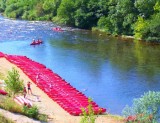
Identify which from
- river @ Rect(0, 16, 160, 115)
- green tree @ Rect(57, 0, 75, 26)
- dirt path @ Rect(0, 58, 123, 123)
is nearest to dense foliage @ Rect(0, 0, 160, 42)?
green tree @ Rect(57, 0, 75, 26)

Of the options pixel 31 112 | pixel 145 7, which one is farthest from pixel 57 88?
pixel 145 7

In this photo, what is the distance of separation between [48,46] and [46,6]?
4790cm

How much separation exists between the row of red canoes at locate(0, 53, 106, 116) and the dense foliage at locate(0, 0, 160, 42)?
1367 inches

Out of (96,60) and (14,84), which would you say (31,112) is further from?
(96,60)

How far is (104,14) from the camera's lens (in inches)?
4250

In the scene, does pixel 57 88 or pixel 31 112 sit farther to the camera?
pixel 57 88

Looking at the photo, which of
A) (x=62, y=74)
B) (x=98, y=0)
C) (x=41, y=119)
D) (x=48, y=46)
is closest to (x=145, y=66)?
(x=62, y=74)

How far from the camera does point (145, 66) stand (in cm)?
6238

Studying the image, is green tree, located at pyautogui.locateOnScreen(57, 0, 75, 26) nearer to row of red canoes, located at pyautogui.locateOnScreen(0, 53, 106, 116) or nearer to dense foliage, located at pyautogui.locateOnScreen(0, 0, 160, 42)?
dense foliage, located at pyautogui.locateOnScreen(0, 0, 160, 42)

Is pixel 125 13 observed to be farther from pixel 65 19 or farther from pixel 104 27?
pixel 65 19

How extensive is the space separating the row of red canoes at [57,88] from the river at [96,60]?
207cm

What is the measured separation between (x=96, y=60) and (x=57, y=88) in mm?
20008

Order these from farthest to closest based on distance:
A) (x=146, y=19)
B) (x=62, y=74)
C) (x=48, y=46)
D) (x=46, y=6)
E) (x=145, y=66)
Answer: (x=46, y=6) < (x=146, y=19) < (x=48, y=46) < (x=145, y=66) < (x=62, y=74)

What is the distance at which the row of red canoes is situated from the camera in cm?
4050
